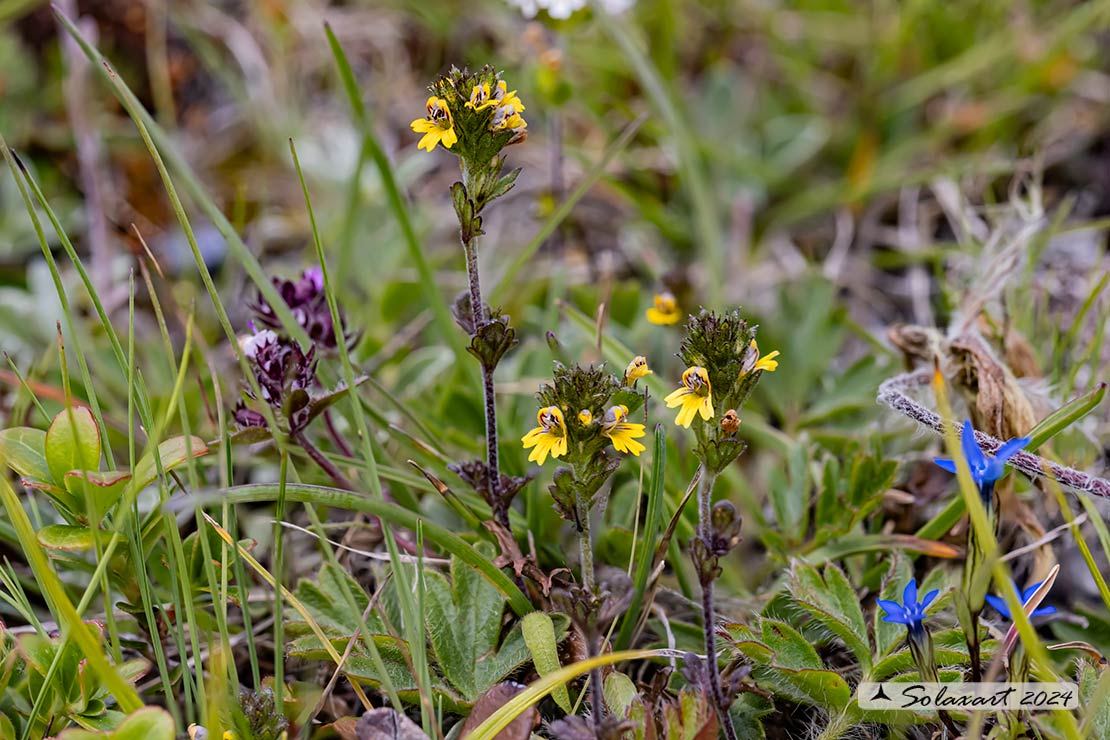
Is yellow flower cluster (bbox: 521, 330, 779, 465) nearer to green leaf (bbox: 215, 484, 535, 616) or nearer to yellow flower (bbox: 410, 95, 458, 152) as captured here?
yellow flower (bbox: 410, 95, 458, 152)

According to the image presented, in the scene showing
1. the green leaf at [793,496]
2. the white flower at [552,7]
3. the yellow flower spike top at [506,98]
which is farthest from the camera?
the white flower at [552,7]

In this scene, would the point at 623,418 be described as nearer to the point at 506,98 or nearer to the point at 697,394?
the point at 697,394

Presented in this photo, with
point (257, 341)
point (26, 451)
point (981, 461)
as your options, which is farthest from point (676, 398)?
point (26, 451)

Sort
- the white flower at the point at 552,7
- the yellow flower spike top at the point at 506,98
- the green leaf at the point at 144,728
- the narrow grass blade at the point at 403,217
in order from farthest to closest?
the white flower at the point at 552,7 → the narrow grass blade at the point at 403,217 → the yellow flower spike top at the point at 506,98 → the green leaf at the point at 144,728

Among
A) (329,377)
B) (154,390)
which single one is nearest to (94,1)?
(154,390)

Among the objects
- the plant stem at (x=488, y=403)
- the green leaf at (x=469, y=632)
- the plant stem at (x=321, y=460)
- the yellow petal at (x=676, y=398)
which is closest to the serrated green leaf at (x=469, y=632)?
the green leaf at (x=469, y=632)

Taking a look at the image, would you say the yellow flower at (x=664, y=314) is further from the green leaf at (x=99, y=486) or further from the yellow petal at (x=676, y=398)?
the green leaf at (x=99, y=486)

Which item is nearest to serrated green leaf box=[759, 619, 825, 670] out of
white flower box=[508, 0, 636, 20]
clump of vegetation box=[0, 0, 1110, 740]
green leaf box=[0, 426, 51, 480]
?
clump of vegetation box=[0, 0, 1110, 740]
